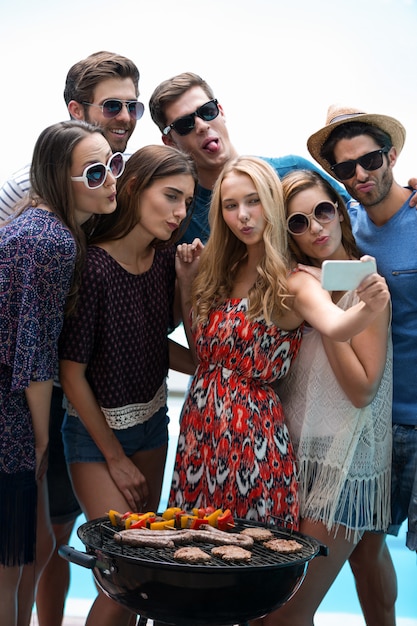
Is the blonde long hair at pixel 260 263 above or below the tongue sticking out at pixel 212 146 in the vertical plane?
below

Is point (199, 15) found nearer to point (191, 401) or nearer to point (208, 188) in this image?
point (208, 188)

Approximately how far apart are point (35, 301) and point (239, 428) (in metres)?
0.74

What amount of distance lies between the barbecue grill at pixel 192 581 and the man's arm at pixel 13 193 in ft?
4.52

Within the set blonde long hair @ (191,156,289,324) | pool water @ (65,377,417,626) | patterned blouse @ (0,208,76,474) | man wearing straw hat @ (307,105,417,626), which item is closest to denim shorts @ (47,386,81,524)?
patterned blouse @ (0,208,76,474)

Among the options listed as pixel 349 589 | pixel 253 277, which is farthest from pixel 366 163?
pixel 349 589

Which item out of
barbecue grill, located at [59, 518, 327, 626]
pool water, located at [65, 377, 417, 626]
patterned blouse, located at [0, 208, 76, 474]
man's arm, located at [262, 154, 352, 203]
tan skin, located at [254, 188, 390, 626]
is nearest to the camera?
barbecue grill, located at [59, 518, 327, 626]

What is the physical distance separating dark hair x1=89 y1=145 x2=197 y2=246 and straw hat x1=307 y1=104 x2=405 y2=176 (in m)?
0.49

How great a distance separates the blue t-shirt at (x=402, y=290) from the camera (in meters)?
2.92

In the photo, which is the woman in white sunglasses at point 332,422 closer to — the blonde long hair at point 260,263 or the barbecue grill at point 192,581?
the blonde long hair at point 260,263

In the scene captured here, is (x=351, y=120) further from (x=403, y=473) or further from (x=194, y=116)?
(x=403, y=473)

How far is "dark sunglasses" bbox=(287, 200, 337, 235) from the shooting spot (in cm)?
279

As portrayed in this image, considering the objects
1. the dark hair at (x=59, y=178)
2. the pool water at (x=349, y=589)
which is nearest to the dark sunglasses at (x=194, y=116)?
the dark hair at (x=59, y=178)

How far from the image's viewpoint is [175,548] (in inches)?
88.2

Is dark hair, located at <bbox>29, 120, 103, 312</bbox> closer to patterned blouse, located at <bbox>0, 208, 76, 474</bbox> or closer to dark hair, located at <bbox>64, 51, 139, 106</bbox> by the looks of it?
patterned blouse, located at <bbox>0, 208, 76, 474</bbox>
